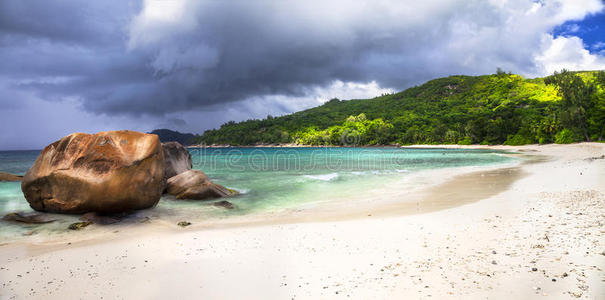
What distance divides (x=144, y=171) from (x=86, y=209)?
227 centimetres

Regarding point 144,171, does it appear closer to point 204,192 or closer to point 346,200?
point 204,192

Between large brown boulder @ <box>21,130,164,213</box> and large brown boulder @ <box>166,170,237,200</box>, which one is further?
large brown boulder @ <box>166,170,237,200</box>

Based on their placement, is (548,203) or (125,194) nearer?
(548,203)

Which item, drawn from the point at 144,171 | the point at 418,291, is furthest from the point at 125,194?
the point at 418,291

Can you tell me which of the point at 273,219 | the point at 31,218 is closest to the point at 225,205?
the point at 273,219

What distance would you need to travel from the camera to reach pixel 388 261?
5457mm

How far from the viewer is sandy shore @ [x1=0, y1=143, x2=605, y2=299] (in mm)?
4391

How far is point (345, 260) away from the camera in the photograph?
5664 mm

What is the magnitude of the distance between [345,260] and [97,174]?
9.31 metres

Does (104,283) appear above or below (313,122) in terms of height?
below

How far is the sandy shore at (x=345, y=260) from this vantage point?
4391mm

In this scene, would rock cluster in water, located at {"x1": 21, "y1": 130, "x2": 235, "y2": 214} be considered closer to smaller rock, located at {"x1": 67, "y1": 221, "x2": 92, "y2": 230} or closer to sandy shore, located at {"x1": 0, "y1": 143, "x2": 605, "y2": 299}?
smaller rock, located at {"x1": 67, "y1": 221, "x2": 92, "y2": 230}

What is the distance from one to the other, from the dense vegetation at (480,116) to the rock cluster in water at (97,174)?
2933 inches

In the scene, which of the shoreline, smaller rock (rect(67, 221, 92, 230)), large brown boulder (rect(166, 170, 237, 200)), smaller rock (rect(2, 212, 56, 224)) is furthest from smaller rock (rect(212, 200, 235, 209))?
smaller rock (rect(2, 212, 56, 224))
